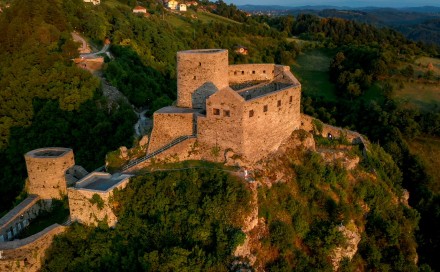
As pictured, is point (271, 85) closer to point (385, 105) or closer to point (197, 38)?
point (385, 105)


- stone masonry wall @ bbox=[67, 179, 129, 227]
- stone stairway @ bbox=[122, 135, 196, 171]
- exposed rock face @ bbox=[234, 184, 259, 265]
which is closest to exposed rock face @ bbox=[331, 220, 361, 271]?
exposed rock face @ bbox=[234, 184, 259, 265]

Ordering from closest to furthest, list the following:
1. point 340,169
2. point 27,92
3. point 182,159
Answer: point 182,159 → point 340,169 → point 27,92

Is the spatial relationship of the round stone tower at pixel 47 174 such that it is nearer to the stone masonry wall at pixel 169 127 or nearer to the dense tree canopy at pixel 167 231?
the dense tree canopy at pixel 167 231

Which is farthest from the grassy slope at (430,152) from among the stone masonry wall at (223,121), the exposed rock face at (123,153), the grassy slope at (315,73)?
the exposed rock face at (123,153)

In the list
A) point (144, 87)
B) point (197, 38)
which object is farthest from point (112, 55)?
point (197, 38)

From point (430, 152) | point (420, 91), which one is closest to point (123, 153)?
point (430, 152)

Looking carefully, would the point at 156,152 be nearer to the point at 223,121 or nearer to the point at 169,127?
the point at 169,127
